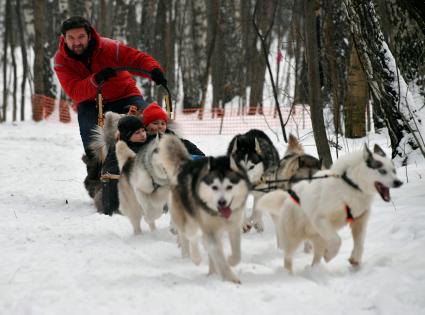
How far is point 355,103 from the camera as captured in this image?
367 inches

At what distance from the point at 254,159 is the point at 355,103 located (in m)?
4.94

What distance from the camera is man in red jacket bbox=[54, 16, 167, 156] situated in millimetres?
5883

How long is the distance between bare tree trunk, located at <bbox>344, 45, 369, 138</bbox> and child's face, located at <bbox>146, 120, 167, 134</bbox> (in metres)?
4.43

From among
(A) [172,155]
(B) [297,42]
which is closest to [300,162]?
(A) [172,155]

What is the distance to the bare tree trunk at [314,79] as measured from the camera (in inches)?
213

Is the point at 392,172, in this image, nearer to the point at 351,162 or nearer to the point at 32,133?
the point at 351,162

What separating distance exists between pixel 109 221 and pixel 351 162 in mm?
2985

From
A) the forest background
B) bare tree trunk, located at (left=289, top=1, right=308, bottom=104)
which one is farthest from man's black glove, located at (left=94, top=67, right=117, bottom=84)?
bare tree trunk, located at (left=289, top=1, right=308, bottom=104)

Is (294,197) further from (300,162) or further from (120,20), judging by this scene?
(120,20)

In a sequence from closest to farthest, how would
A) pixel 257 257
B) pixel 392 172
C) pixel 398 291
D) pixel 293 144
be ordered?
pixel 398 291 < pixel 392 172 < pixel 257 257 < pixel 293 144

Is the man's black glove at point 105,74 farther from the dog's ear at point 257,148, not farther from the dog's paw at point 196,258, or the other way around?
the dog's paw at point 196,258

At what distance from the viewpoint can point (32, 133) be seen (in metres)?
15.0

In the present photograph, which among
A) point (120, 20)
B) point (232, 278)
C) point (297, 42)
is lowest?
point (232, 278)

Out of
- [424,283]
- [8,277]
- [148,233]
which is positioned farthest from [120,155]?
[424,283]
